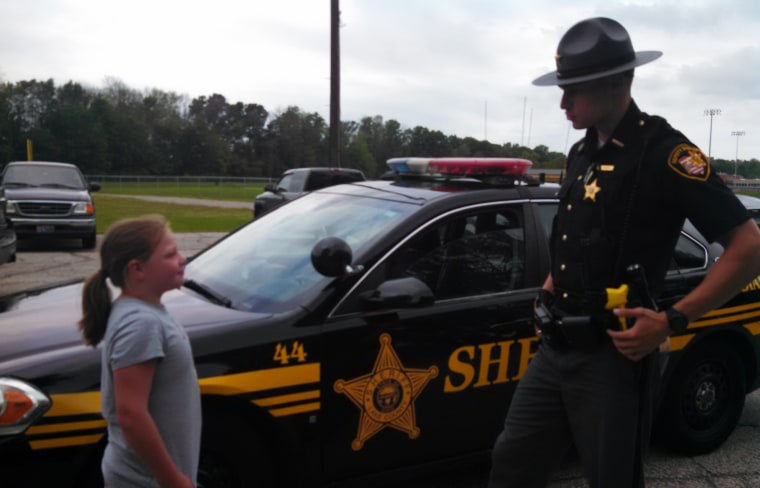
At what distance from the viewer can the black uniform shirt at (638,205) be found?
1.91 m

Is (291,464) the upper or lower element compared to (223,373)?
lower

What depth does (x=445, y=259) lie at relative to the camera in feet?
10.0

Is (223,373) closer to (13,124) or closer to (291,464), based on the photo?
(291,464)

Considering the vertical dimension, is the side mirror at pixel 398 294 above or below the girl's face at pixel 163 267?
below

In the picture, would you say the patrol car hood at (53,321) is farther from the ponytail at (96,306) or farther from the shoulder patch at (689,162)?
the shoulder patch at (689,162)

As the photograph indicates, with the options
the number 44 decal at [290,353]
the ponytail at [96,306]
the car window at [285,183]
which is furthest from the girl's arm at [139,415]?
the car window at [285,183]

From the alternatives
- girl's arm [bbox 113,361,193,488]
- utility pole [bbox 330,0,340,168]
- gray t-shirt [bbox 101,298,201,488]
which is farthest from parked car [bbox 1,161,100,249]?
girl's arm [bbox 113,361,193,488]

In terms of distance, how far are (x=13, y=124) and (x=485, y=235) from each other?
73.0 meters

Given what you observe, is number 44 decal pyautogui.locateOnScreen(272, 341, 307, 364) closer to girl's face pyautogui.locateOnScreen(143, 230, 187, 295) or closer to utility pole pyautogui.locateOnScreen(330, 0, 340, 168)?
girl's face pyautogui.locateOnScreen(143, 230, 187, 295)

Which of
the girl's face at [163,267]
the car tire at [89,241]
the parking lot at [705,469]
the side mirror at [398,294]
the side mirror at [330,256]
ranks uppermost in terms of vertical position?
the girl's face at [163,267]

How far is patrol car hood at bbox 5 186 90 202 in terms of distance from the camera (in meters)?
12.2

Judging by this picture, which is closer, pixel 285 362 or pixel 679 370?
pixel 285 362

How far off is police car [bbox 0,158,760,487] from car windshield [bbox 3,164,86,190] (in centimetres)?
1095

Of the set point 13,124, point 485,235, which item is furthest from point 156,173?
point 485,235
